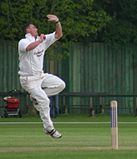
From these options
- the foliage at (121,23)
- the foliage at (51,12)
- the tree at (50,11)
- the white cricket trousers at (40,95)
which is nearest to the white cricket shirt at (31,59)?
the white cricket trousers at (40,95)

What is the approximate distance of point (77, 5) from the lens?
38625 millimetres

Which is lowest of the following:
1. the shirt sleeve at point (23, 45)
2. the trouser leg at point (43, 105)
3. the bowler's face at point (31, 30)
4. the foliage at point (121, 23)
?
the foliage at point (121, 23)

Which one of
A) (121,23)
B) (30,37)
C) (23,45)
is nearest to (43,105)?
(23,45)

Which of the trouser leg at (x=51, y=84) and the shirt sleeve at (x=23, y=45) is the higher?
the shirt sleeve at (x=23, y=45)

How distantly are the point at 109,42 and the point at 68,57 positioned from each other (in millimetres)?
2609

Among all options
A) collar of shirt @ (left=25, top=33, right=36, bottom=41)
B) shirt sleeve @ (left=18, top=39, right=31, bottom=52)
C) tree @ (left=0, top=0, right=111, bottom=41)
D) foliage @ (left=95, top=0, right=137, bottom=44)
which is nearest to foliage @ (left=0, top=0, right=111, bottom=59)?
tree @ (left=0, top=0, right=111, bottom=41)

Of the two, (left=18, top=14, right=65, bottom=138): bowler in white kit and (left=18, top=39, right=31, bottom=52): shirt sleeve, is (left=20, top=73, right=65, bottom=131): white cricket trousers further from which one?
(left=18, top=39, right=31, bottom=52): shirt sleeve

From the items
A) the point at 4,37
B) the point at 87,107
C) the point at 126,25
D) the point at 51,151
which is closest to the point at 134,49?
the point at 126,25

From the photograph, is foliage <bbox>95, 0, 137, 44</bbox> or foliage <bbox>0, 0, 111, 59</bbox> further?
foliage <bbox>95, 0, 137, 44</bbox>

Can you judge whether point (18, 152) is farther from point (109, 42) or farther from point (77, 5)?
point (109, 42)

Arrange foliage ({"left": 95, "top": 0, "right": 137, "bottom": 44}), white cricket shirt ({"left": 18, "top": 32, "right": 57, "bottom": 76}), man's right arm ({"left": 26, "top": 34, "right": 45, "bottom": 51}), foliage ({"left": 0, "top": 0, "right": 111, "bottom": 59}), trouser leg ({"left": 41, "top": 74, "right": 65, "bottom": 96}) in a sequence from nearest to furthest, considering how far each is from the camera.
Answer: man's right arm ({"left": 26, "top": 34, "right": 45, "bottom": 51}), white cricket shirt ({"left": 18, "top": 32, "right": 57, "bottom": 76}), trouser leg ({"left": 41, "top": 74, "right": 65, "bottom": 96}), foliage ({"left": 0, "top": 0, "right": 111, "bottom": 59}), foliage ({"left": 95, "top": 0, "right": 137, "bottom": 44})

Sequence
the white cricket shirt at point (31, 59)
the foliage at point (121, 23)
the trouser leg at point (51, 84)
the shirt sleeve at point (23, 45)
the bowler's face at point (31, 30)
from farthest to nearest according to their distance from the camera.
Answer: the foliage at point (121, 23) → the trouser leg at point (51, 84) → the bowler's face at point (31, 30) → the white cricket shirt at point (31, 59) → the shirt sleeve at point (23, 45)

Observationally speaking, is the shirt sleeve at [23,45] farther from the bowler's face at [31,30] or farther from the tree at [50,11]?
the tree at [50,11]

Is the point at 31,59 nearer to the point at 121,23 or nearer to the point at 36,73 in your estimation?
the point at 36,73
